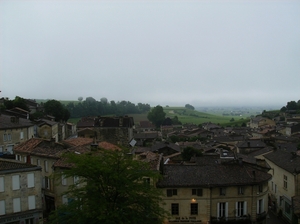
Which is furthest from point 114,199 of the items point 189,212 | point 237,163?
point 237,163

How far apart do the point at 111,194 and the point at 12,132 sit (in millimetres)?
31037

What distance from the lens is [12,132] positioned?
46594 mm

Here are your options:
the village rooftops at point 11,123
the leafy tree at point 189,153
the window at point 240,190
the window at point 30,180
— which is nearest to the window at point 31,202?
the window at point 30,180

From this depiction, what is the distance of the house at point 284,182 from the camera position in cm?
3491

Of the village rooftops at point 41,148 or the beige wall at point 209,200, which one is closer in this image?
the beige wall at point 209,200

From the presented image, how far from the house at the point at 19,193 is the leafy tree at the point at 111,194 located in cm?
863

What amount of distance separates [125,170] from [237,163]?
54.5 feet

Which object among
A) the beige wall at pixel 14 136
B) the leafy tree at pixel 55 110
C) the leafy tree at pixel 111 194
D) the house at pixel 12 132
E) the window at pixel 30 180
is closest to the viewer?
the leafy tree at pixel 111 194

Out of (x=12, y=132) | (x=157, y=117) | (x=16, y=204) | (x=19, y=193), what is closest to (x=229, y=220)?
(x=19, y=193)

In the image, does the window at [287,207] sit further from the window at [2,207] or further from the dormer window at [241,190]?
the window at [2,207]

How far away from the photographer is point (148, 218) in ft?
71.2

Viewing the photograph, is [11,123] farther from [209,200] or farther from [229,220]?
[229,220]

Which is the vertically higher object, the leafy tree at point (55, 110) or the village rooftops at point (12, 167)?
the leafy tree at point (55, 110)

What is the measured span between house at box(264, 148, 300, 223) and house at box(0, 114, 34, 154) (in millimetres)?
37456
